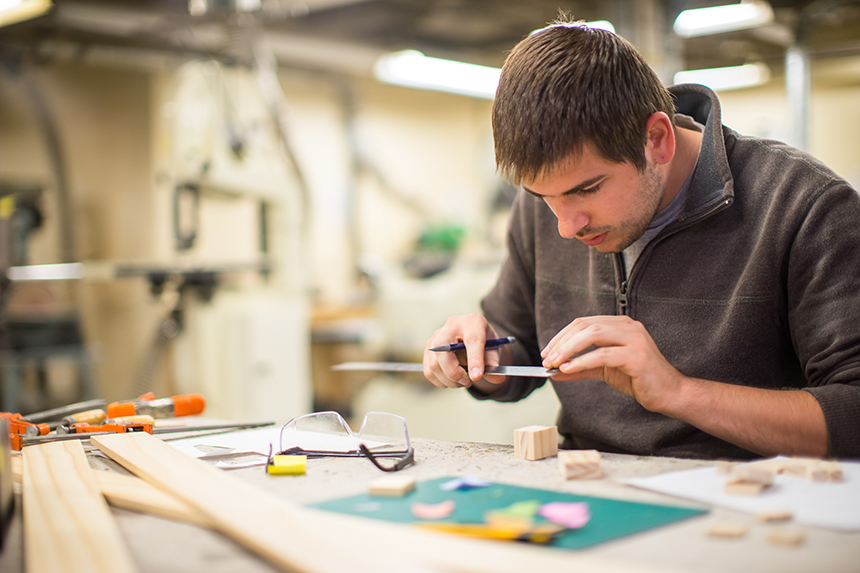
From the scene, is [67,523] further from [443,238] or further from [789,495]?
[443,238]

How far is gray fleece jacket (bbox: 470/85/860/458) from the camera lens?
1089mm

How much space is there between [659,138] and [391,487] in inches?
29.8

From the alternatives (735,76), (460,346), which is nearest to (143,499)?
(460,346)

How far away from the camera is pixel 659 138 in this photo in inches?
47.9

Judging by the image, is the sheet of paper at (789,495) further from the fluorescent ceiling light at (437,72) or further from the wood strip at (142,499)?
the fluorescent ceiling light at (437,72)

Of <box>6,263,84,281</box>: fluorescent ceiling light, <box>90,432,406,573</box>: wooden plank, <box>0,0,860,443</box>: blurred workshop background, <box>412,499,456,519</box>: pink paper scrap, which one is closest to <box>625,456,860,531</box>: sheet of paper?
<box>412,499,456,519</box>: pink paper scrap

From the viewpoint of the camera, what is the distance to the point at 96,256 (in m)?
5.63

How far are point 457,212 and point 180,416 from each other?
587 centimetres

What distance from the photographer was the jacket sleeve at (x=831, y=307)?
102 cm

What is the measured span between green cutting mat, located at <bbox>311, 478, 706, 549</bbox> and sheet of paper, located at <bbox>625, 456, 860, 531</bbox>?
0.05 metres

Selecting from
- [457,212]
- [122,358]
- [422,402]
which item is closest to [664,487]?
[422,402]

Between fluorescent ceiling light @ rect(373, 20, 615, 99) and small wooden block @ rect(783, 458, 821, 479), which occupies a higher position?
fluorescent ceiling light @ rect(373, 20, 615, 99)

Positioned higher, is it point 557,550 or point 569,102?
point 569,102

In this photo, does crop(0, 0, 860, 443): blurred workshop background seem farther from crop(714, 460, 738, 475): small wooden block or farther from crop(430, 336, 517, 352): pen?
crop(714, 460, 738, 475): small wooden block
